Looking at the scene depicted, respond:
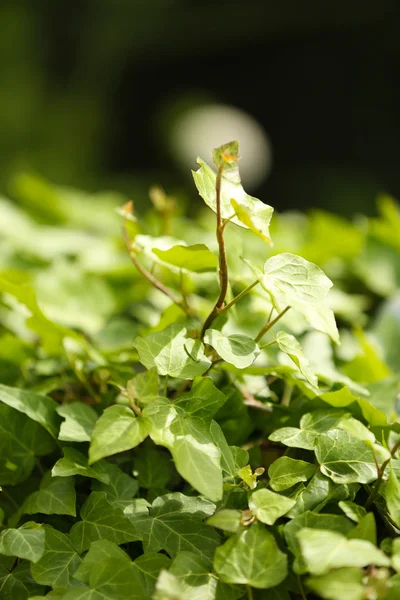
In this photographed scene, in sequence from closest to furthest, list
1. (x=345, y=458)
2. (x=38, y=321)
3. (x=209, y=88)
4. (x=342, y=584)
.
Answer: (x=342, y=584) → (x=345, y=458) → (x=38, y=321) → (x=209, y=88)

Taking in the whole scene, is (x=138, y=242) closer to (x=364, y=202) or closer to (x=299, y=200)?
(x=364, y=202)

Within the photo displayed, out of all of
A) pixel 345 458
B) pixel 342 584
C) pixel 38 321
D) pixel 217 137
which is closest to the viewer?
pixel 342 584

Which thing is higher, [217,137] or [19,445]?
[19,445]

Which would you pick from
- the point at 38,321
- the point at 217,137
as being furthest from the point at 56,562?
the point at 217,137

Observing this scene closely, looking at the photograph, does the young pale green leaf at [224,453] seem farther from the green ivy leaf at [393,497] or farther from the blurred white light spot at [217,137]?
the blurred white light spot at [217,137]

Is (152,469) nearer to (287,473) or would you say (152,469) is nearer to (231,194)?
(287,473)
